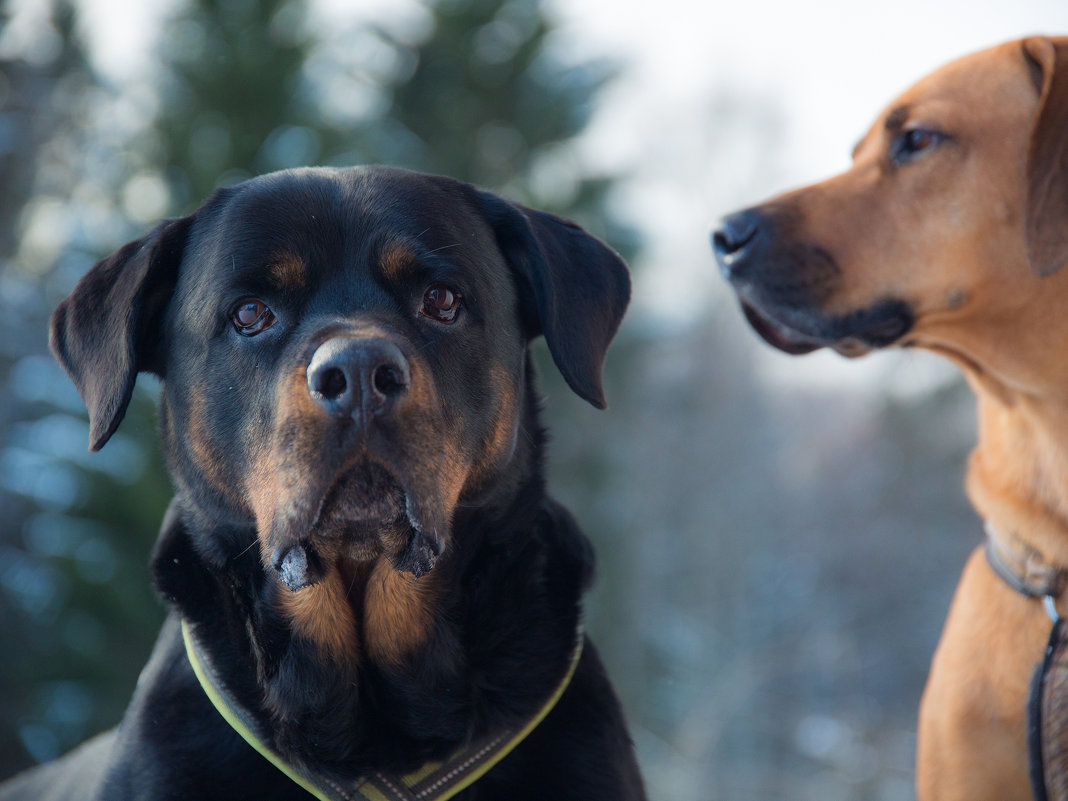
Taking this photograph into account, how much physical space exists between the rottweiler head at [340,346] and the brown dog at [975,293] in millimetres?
730

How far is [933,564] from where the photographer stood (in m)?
16.0

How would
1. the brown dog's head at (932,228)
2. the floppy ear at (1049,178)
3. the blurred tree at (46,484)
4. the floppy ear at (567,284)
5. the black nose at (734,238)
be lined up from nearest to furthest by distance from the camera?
the floppy ear at (567,284) < the floppy ear at (1049,178) < the brown dog's head at (932,228) < the black nose at (734,238) < the blurred tree at (46,484)

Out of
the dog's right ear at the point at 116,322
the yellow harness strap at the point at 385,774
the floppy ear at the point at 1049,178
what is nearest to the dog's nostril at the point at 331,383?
the dog's right ear at the point at 116,322

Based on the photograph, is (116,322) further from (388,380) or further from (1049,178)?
(1049,178)

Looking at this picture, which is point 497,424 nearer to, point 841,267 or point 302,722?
point 302,722

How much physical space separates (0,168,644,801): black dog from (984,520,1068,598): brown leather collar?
1141 mm

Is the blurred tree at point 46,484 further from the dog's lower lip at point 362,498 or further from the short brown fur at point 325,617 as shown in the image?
the dog's lower lip at point 362,498

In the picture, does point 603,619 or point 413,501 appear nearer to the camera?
point 413,501

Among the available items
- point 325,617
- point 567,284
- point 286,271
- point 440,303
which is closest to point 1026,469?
point 567,284

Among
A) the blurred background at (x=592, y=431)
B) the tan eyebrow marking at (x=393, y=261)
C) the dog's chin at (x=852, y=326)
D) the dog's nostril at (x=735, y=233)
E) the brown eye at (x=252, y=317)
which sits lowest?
the blurred background at (x=592, y=431)

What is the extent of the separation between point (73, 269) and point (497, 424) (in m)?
7.96

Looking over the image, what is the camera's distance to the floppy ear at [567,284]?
7.54ft

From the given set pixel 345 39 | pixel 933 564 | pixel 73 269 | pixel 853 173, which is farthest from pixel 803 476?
pixel 853 173

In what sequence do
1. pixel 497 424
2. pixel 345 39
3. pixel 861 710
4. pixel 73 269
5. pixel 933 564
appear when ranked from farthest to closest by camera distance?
pixel 933 564, pixel 861 710, pixel 345 39, pixel 73 269, pixel 497 424
